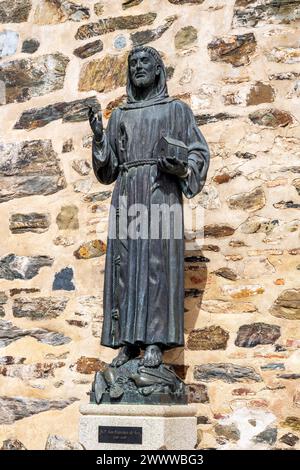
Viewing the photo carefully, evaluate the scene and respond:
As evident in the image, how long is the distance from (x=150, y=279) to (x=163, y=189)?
44cm

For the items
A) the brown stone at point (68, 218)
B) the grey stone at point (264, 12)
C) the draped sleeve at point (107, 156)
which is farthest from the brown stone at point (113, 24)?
the draped sleeve at point (107, 156)

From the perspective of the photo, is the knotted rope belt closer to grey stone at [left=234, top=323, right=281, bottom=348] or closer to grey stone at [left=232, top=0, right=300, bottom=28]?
grey stone at [left=234, top=323, right=281, bottom=348]

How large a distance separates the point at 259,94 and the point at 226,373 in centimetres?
161

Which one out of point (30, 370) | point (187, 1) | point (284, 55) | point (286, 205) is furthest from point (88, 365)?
point (187, 1)

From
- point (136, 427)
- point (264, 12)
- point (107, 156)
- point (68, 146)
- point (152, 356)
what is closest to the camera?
point (136, 427)

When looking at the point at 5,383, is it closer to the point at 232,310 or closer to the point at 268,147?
the point at 232,310

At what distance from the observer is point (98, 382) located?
13.3ft

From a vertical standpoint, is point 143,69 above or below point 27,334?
above

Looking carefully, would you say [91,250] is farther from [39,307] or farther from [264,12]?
[264,12]

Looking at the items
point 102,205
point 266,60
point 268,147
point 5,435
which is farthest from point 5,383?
point 266,60

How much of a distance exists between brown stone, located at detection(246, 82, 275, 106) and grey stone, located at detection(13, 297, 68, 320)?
1.60 m

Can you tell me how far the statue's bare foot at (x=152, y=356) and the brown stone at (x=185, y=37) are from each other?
6.91 ft

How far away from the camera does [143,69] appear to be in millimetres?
4449

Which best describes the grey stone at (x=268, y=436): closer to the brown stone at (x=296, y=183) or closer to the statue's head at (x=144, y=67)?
the brown stone at (x=296, y=183)
